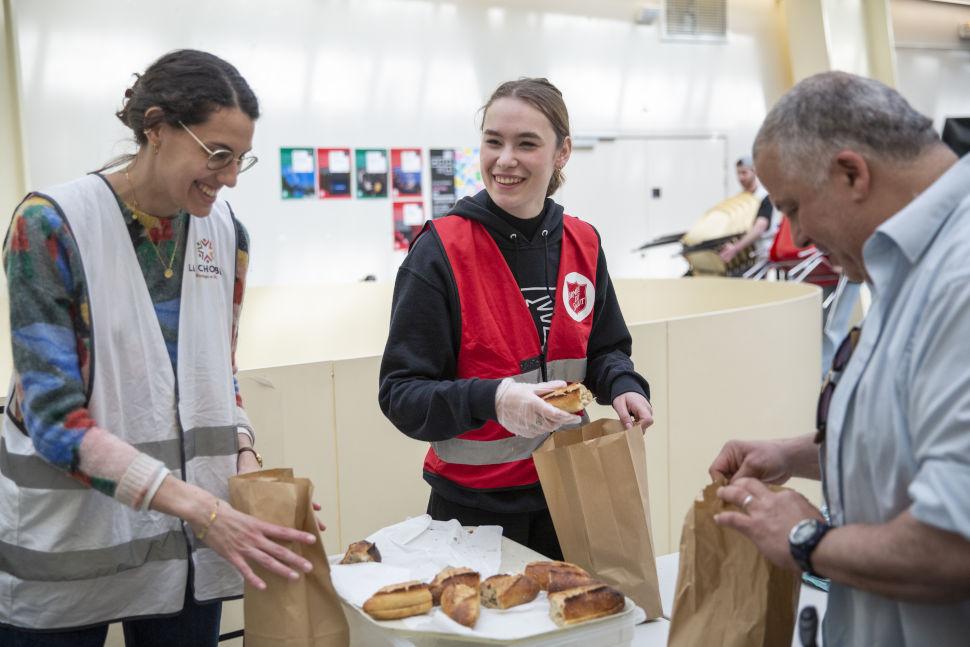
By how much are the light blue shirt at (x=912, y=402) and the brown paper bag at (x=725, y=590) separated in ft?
0.54

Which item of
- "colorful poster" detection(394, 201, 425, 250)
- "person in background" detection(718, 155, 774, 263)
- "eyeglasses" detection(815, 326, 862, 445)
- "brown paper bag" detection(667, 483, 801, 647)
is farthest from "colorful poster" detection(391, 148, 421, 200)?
"eyeglasses" detection(815, 326, 862, 445)

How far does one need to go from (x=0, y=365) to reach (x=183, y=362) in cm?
398

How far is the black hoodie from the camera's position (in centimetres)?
158

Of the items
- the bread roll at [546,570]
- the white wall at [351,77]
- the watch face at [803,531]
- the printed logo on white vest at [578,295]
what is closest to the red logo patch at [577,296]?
the printed logo on white vest at [578,295]

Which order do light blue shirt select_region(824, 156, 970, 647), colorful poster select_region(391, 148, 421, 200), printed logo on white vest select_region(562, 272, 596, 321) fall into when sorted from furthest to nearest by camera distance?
colorful poster select_region(391, 148, 421, 200)
printed logo on white vest select_region(562, 272, 596, 321)
light blue shirt select_region(824, 156, 970, 647)

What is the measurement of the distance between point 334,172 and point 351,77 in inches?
37.7

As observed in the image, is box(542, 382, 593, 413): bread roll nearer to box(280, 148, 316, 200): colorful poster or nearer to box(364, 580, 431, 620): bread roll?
box(364, 580, 431, 620): bread roll

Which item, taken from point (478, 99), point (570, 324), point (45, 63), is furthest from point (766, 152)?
point (478, 99)

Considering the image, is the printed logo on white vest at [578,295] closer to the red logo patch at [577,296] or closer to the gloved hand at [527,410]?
the red logo patch at [577,296]

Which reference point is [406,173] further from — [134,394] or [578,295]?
[134,394]

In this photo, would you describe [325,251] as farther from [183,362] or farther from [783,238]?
[183,362]

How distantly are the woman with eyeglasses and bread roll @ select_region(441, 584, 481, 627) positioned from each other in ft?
0.72

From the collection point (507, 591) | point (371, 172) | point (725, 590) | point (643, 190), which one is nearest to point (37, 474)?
point (507, 591)

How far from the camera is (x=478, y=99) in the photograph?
9.44 m
